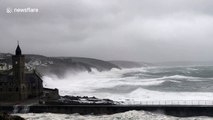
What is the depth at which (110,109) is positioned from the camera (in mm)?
44250

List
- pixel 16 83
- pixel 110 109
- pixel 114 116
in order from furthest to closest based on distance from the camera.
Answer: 1. pixel 16 83
2. pixel 110 109
3. pixel 114 116

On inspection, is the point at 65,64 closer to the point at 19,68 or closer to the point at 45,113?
the point at 19,68

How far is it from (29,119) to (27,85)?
16825 millimetres

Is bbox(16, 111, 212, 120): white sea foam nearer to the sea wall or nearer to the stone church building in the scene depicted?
the sea wall

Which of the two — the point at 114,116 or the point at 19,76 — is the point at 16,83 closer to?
the point at 19,76

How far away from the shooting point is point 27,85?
55312 mm

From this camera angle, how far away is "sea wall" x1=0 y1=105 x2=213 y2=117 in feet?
137

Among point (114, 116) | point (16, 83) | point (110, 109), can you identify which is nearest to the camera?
point (114, 116)

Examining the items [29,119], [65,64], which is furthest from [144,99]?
[65,64]

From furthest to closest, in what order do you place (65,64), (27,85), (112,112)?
1. (65,64)
2. (27,85)
3. (112,112)

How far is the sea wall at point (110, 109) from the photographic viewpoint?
137ft

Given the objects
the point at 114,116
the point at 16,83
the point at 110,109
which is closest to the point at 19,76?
the point at 16,83

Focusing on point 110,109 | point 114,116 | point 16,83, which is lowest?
point 114,116

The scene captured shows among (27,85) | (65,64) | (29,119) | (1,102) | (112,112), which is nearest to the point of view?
(29,119)
